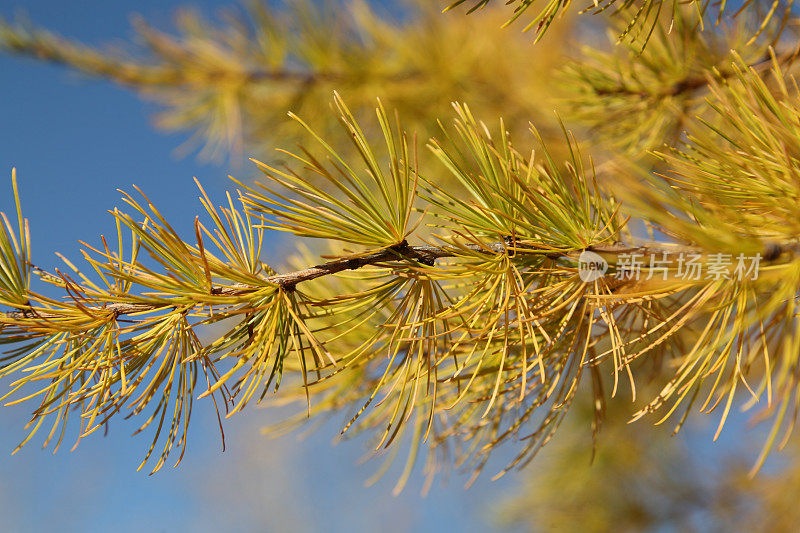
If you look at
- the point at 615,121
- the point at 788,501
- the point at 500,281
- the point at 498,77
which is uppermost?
the point at 498,77

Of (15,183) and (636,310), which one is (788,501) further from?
(15,183)

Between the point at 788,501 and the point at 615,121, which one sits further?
the point at 788,501

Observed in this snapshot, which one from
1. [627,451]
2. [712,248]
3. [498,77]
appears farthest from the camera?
[627,451]

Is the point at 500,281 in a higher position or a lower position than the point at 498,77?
lower

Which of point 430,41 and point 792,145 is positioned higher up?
point 430,41

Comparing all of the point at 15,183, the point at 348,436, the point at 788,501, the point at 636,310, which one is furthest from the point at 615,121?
the point at 788,501

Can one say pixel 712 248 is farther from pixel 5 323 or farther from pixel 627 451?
pixel 627 451

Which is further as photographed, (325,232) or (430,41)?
(430,41)

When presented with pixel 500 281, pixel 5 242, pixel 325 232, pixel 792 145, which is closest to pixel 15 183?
pixel 5 242

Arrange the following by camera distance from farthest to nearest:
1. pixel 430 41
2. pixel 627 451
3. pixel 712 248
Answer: pixel 627 451
pixel 430 41
pixel 712 248
